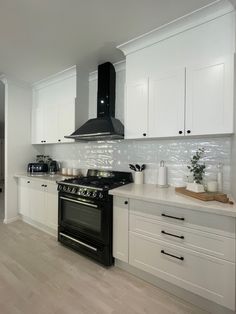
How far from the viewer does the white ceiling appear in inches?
66.1

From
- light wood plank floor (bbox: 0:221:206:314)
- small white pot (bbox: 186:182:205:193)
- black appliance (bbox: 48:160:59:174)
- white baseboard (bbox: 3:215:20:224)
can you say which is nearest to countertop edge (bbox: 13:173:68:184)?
black appliance (bbox: 48:160:59:174)

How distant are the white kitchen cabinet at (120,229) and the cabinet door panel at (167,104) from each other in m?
0.88

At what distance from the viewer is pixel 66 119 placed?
124 inches

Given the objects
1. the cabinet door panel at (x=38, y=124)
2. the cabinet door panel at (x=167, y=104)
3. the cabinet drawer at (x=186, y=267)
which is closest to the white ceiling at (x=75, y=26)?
the cabinet door panel at (x=167, y=104)

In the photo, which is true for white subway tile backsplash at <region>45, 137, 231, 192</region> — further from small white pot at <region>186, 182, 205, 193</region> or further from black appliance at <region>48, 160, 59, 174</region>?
small white pot at <region>186, 182, 205, 193</region>

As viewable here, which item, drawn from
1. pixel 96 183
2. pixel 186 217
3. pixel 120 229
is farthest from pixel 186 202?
pixel 96 183

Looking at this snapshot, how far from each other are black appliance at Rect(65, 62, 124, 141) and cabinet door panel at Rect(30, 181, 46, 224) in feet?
3.53

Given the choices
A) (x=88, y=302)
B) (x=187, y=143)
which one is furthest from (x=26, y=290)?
(x=187, y=143)

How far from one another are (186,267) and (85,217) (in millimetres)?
1259

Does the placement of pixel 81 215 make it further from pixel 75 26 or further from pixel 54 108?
pixel 75 26

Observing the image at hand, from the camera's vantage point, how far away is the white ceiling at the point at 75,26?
1678 millimetres

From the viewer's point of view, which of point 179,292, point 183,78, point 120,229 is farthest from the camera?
point 120,229

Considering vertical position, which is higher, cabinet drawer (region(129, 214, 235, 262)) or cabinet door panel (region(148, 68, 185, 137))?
cabinet door panel (region(148, 68, 185, 137))

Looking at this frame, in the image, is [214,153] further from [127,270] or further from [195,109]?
[127,270]
